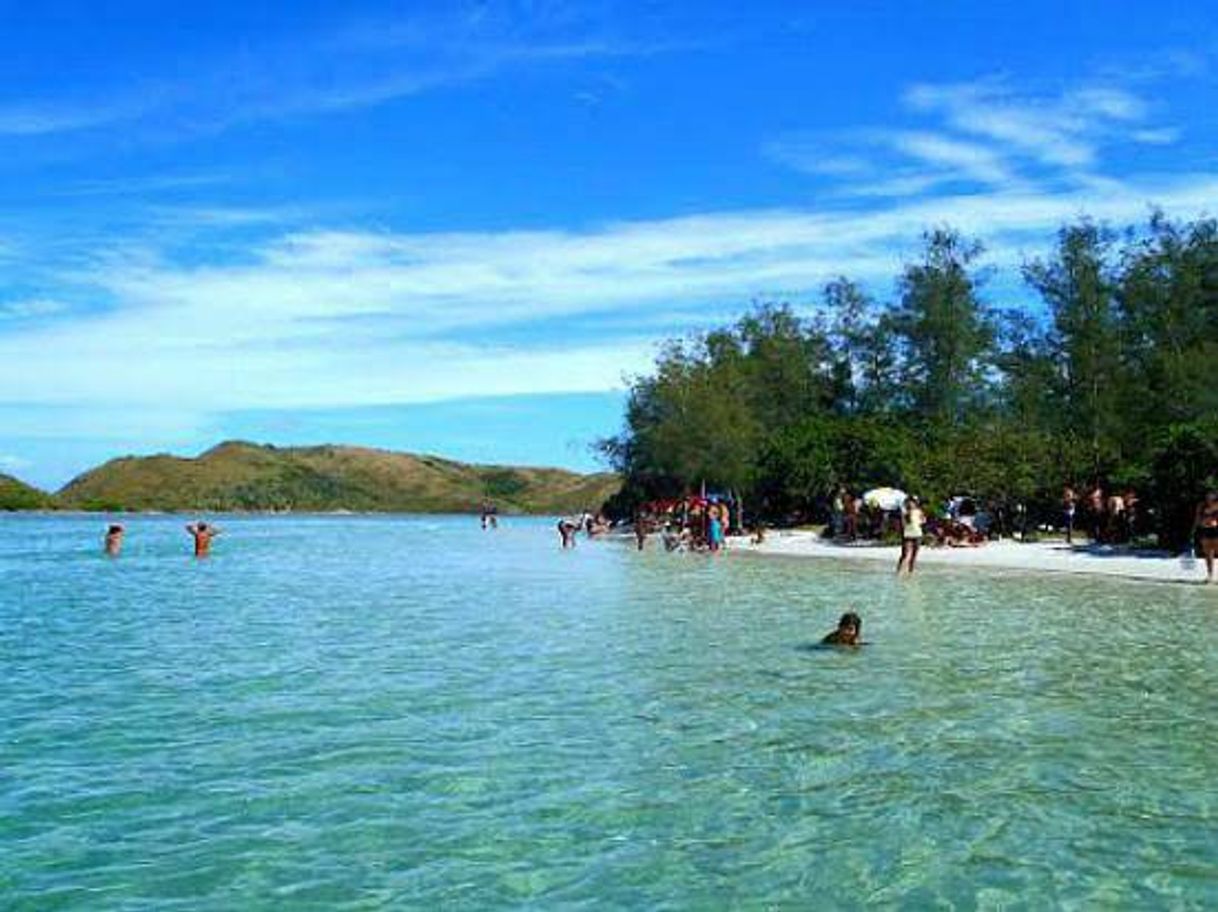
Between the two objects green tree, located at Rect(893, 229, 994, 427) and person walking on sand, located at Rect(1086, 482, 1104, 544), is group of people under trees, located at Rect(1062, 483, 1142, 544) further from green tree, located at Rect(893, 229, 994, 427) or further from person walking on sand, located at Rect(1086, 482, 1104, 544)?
green tree, located at Rect(893, 229, 994, 427)

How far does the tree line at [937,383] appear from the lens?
71188 millimetres

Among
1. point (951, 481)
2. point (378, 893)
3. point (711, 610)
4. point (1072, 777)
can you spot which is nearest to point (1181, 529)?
point (951, 481)

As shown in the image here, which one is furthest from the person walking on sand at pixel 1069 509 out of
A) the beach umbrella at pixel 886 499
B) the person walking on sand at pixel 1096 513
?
the beach umbrella at pixel 886 499

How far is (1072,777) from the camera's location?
10.8m

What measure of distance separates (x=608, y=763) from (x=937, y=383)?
257ft

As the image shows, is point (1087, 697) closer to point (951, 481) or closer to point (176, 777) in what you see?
point (176, 777)

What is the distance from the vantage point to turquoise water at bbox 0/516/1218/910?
26.7 feet

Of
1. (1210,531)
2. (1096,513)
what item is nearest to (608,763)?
(1210,531)

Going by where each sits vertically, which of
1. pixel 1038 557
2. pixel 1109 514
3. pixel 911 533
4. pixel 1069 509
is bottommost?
pixel 1038 557

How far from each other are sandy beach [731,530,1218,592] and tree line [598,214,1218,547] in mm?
7833

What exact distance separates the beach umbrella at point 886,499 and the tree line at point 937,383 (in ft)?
5.96

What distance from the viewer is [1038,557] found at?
42.6 m

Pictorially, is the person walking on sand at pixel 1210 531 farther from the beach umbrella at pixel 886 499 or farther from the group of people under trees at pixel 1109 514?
the beach umbrella at pixel 886 499

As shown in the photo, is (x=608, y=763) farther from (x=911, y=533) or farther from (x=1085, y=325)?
(x=1085, y=325)
